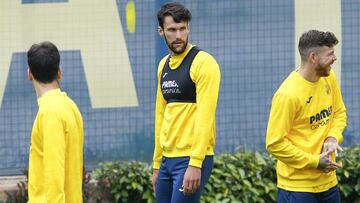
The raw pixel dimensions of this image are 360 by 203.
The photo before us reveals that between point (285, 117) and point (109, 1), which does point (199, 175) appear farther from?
point (109, 1)

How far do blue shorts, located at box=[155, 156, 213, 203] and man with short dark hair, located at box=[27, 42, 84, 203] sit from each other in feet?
3.55

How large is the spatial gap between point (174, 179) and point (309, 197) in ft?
3.05

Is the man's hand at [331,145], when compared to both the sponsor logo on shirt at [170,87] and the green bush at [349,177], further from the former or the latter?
the green bush at [349,177]

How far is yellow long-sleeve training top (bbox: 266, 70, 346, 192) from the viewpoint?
660cm

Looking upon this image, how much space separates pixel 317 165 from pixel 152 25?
343 centimetres

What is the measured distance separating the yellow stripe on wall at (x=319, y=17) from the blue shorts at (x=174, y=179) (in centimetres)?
297

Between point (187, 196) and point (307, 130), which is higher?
point (307, 130)

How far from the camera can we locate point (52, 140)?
5.81 metres

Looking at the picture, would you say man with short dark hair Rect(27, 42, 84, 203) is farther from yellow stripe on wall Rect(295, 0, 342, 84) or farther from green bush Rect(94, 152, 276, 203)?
yellow stripe on wall Rect(295, 0, 342, 84)

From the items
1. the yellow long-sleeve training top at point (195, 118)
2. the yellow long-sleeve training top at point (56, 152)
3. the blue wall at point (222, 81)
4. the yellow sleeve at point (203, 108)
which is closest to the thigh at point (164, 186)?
the yellow long-sleeve training top at point (195, 118)

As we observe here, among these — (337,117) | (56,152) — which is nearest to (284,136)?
(337,117)

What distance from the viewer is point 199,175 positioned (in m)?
6.86

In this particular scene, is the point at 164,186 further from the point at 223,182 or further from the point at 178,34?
the point at 223,182

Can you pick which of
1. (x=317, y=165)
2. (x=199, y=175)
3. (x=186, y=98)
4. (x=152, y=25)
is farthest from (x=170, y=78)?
(x=152, y=25)
